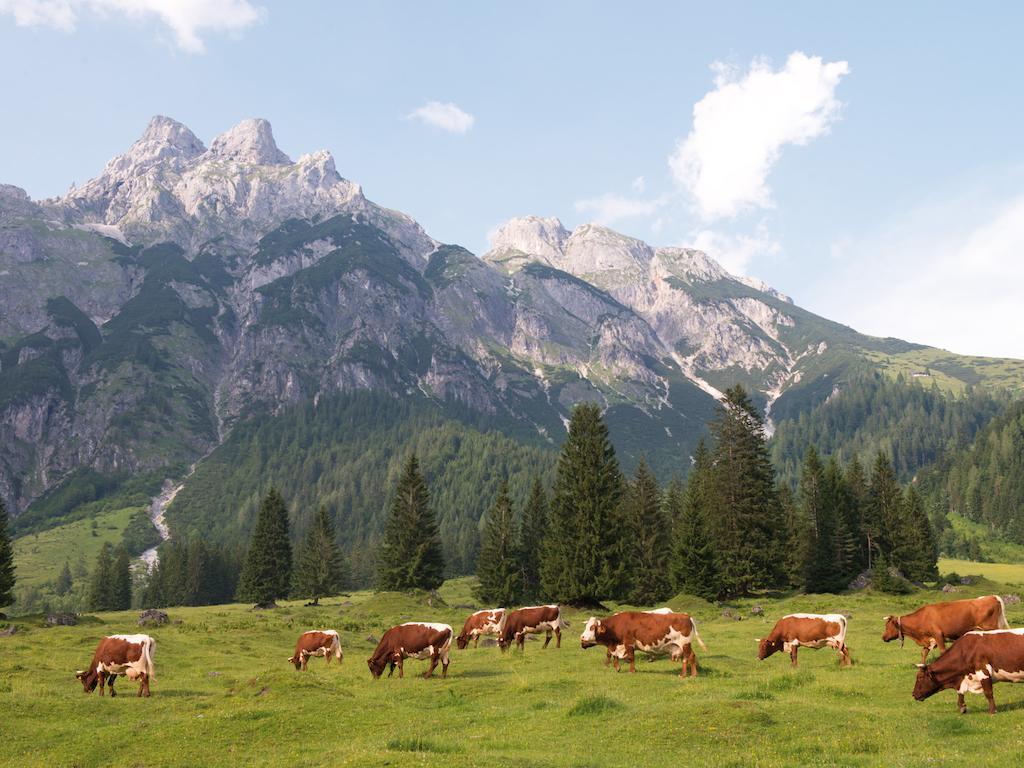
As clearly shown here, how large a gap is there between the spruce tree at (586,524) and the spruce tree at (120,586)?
103499 mm

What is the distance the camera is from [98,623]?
66.2 m

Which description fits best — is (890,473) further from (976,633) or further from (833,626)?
(976,633)

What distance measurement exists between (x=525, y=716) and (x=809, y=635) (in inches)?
586

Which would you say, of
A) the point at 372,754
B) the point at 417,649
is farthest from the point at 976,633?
the point at 417,649

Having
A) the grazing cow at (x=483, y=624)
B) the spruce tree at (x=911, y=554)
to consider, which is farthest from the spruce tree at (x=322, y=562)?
the spruce tree at (x=911, y=554)

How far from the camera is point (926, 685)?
65.3 feet

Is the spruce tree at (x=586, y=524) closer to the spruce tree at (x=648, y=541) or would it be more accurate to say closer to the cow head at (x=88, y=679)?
the spruce tree at (x=648, y=541)

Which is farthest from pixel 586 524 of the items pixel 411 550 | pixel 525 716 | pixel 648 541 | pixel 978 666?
pixel 978 666

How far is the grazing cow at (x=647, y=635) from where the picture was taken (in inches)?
1119

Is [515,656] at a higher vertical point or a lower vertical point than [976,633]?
lower

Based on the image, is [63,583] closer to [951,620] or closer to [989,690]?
[951,620]

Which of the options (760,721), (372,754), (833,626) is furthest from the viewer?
(833,626)

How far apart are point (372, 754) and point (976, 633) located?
56.0ft

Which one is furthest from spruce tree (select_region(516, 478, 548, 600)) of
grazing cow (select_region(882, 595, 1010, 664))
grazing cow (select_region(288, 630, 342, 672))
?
grazing cow (select_region(882, 595, 1010, 664))
